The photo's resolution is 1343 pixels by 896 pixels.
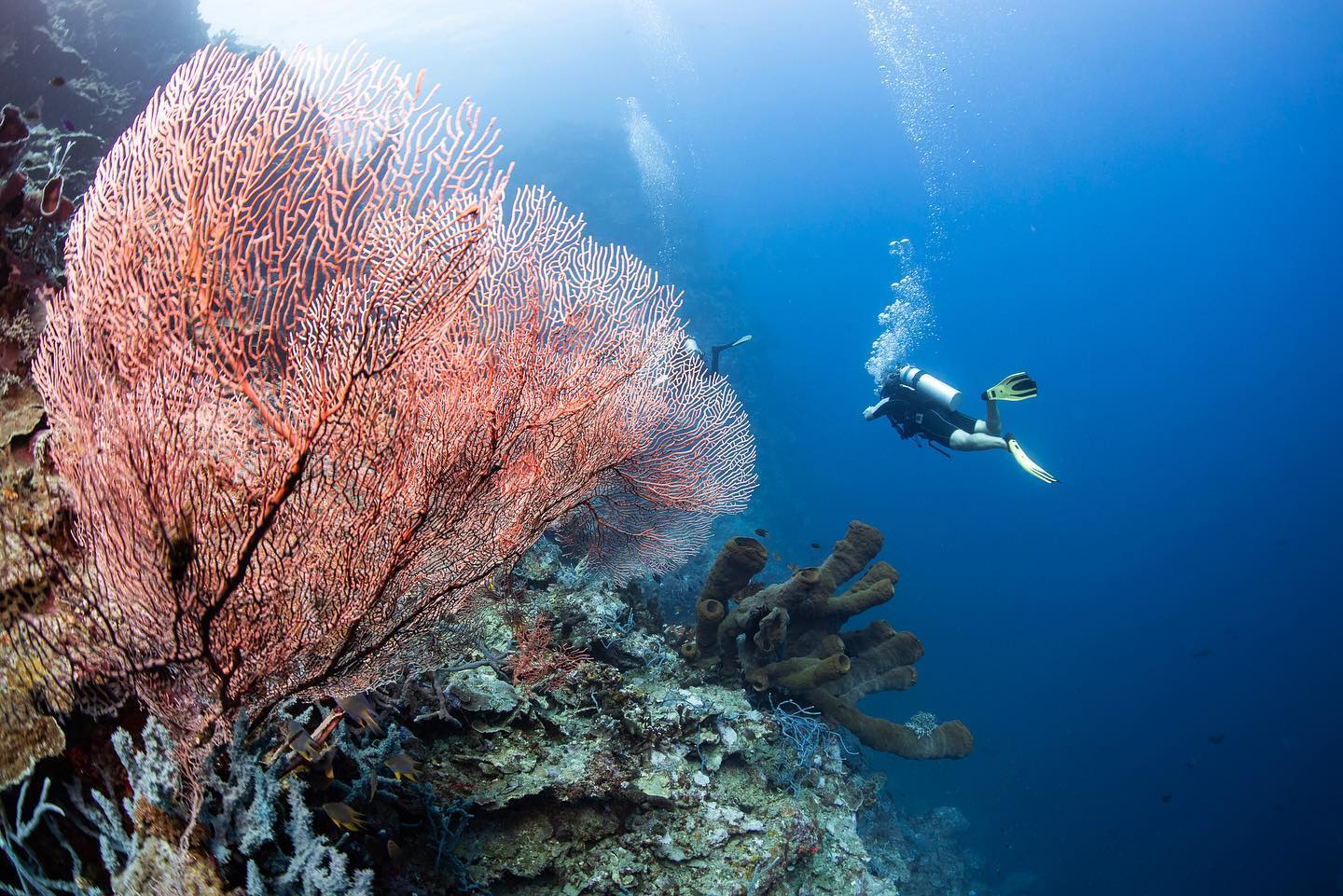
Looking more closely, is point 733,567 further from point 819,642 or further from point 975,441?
point 975,441

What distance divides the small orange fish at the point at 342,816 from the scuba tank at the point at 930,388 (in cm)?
1038

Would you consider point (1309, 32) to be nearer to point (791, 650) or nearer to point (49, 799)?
point (791, 650)

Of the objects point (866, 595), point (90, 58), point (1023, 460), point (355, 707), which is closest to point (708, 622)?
point (866, 595)

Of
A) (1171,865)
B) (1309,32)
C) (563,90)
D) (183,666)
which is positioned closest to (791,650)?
(183,666)

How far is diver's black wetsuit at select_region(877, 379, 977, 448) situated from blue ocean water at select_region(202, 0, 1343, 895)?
553 inches

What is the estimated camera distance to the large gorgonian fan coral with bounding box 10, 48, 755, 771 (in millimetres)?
1839

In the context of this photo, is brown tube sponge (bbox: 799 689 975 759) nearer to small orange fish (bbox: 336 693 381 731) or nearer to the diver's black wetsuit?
small orange fish (bbox: 336 693 381 731)

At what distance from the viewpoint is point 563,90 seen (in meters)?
64.1

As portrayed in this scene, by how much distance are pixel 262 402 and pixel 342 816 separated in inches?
63.2

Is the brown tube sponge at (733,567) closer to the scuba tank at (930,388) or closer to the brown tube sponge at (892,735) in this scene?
the brown tube sponge at (892,735)

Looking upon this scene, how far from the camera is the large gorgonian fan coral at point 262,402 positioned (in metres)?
1.84

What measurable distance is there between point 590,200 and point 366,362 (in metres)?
33.5

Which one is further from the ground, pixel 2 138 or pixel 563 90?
pixel 563 90

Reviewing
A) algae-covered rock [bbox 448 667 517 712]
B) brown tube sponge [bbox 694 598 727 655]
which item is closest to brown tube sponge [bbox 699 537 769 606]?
brown tube sponge [bbox 694 598 727 655]
